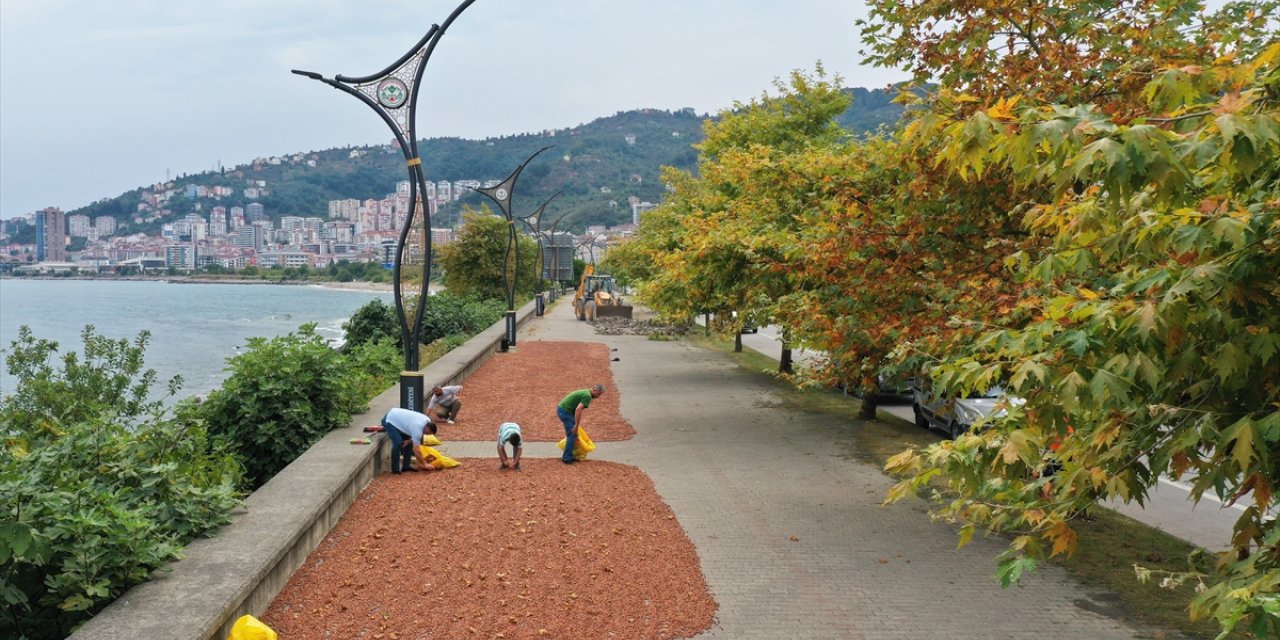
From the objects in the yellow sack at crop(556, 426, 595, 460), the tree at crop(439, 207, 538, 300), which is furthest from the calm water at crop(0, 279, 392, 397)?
the yellow sack at crop(556, 426, 595, 460)

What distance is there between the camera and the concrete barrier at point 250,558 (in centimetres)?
620

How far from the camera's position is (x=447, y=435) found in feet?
54.0

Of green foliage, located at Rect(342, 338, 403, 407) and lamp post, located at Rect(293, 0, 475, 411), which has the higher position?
lamp post, located at Rect(293, 0, 475, 411)

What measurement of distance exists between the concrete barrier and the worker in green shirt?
2.52m

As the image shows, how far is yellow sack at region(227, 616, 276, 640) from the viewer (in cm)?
635

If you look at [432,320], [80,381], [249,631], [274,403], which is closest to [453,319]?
[432,320]

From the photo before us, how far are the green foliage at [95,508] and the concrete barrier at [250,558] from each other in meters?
0.16

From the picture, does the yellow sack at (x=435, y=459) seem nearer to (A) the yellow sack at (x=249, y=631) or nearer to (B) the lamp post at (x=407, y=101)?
(B) the lamp post at (x=407, y=101)

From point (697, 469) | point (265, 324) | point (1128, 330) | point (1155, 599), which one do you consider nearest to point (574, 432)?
point (697, 469)

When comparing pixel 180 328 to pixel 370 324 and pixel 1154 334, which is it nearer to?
pixel 370 324

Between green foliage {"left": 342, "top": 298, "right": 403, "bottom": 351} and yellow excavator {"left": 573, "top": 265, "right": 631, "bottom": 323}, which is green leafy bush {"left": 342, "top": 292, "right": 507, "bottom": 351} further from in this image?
yellow excavator {"left": 573, "top": 265, "right": 631, "bottom": 323}

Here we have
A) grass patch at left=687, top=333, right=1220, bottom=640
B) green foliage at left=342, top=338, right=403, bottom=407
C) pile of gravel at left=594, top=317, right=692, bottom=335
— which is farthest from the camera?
pile of gravel at left=594, top=317, right=692, bottom=335

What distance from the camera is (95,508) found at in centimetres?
654

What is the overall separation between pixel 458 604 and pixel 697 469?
6.60 meters
